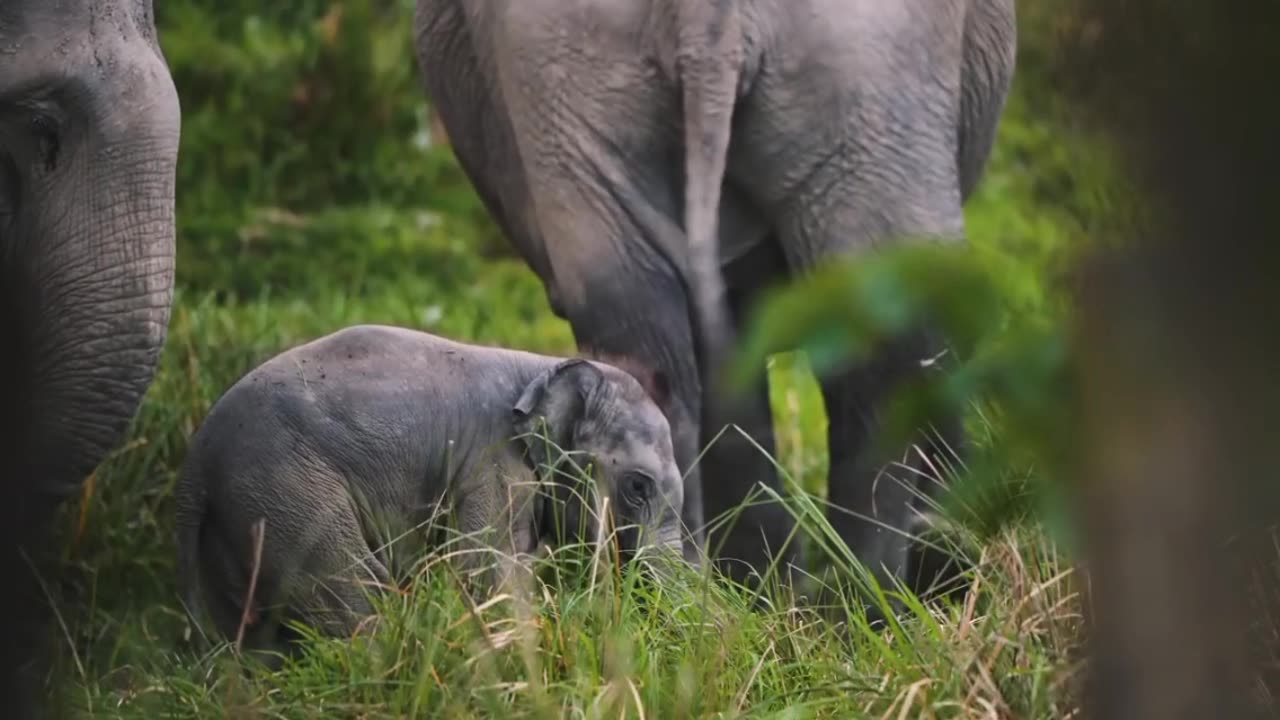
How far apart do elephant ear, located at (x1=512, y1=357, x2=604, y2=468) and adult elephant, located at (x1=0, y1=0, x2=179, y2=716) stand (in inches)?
27.5

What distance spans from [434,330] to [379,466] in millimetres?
3093

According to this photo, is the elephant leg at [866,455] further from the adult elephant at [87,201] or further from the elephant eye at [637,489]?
the adult elephant at [87,201]

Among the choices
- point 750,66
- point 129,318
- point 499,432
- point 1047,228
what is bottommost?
point 1047,228

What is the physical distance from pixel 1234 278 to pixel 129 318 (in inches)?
95.5

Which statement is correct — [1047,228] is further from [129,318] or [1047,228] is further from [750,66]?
[129,318]

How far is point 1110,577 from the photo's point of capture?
152 cm

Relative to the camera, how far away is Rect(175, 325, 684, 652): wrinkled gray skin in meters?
3.68

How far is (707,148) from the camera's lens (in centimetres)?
388

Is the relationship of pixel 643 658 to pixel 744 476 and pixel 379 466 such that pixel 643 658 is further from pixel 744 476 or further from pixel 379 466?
pixel 744 476

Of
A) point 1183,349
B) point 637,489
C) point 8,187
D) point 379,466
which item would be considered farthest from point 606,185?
point 1183,349

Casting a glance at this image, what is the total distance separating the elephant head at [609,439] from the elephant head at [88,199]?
2.40 feet

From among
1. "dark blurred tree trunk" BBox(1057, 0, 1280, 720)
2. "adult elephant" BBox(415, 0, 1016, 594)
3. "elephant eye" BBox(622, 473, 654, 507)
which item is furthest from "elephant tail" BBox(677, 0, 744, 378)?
"dark blurred tree trunk" BBox(1057, 0, 1280, 720)

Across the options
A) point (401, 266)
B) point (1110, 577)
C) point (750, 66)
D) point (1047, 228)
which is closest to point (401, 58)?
point (401, 266)

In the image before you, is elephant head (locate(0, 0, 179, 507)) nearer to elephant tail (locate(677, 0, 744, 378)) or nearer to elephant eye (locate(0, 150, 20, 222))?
elephant eye (locate(0, 150, 20, 222))
